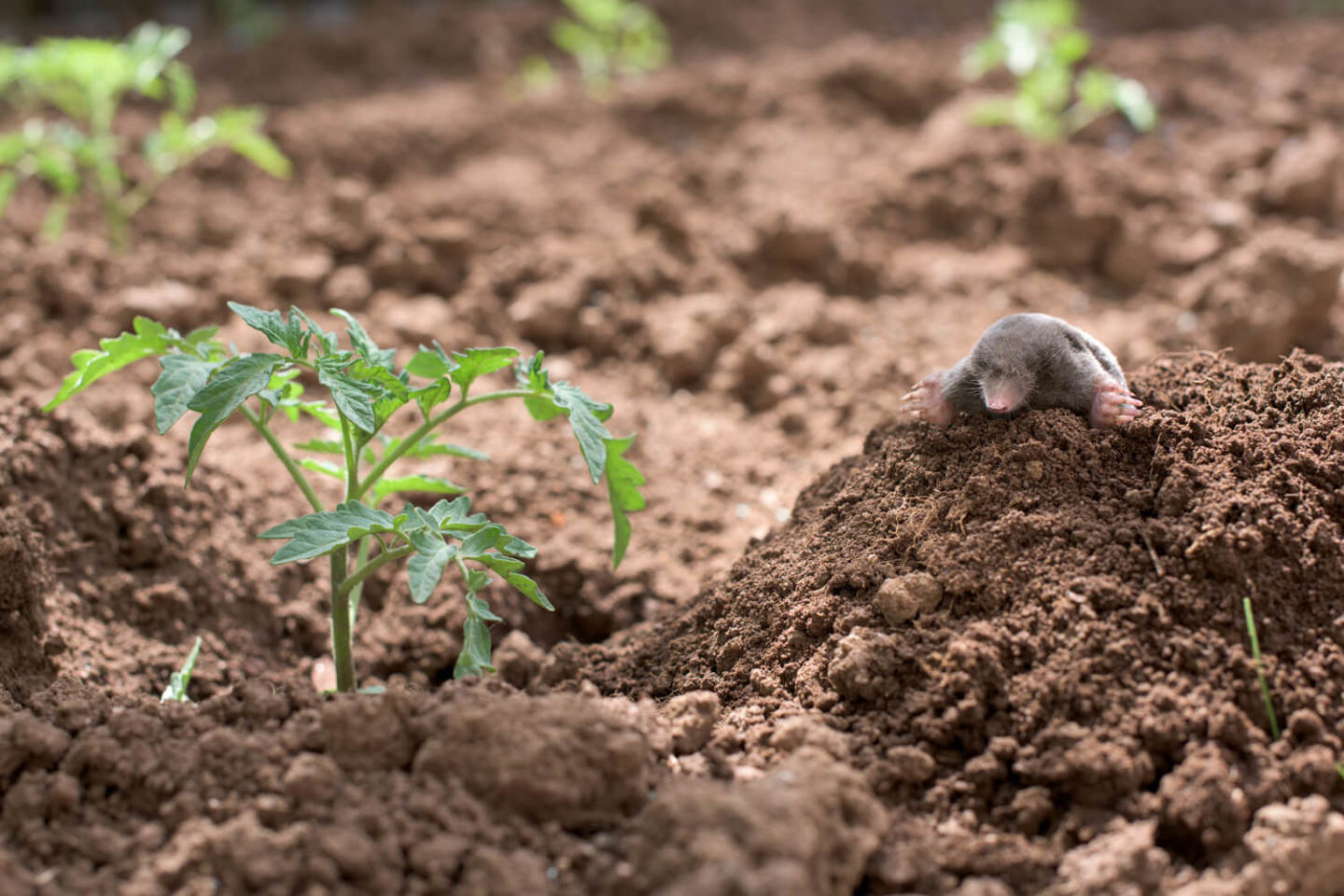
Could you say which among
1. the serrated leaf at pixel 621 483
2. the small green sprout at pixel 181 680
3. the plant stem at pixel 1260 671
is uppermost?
the plant stem at pixel 1260 671

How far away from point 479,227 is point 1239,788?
14.6 feet

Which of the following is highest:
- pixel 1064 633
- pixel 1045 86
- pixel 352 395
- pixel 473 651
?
pixel 1045 86

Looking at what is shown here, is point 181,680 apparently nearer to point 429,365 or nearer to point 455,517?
point 455,517

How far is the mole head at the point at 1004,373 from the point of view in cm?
263

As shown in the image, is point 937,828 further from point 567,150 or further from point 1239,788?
point 567,150

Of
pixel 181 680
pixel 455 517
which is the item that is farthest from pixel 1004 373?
pixel 181 680

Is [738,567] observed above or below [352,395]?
above

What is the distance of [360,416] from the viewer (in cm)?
231

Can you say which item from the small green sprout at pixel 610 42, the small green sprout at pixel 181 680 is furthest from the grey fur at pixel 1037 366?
the small green sprout at pixel 610 42

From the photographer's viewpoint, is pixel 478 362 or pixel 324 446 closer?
pixel 478 362

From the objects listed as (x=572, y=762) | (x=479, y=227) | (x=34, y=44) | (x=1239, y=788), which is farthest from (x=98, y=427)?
(x=34, y=44)

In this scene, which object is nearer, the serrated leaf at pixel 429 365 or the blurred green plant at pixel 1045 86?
the serrated leaf at pixel 429 365

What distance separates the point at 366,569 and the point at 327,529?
0.68 ft

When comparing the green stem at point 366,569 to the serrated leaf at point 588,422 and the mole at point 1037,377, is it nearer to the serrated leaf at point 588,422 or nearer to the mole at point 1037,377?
the serrated leaf at point 588,422
